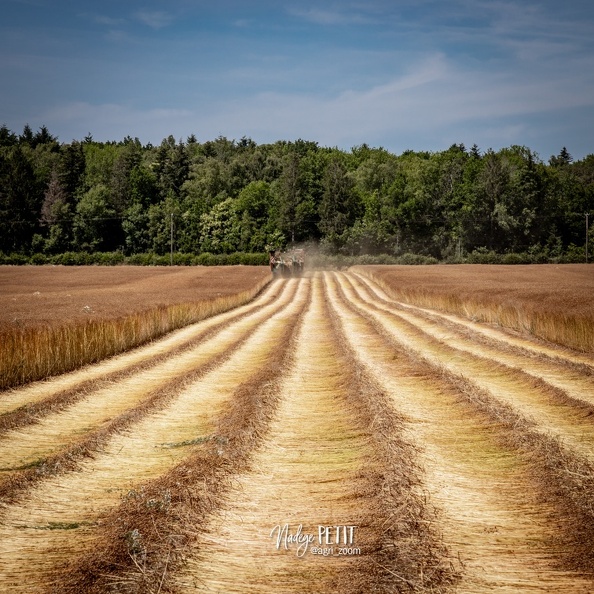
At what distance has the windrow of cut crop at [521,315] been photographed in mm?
15843

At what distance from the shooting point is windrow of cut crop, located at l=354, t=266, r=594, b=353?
52.0 feet

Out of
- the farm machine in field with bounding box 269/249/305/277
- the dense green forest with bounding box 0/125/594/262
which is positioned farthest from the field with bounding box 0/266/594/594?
the dense green forest with bounding box 0/125/594/262

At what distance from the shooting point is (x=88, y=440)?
755cm

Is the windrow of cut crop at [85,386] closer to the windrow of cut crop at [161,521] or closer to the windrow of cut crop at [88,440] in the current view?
the windrow of cut crop at [88,440]

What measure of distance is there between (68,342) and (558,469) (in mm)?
11769

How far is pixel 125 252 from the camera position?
367 ft

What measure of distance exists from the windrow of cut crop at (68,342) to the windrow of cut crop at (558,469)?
30.6 feet

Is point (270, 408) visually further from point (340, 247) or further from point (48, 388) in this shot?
point (340, 247)

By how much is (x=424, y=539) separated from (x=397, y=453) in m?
2.27

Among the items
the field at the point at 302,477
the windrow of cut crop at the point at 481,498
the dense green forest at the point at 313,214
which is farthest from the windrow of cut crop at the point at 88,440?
the dense green forest at the point at 313,214

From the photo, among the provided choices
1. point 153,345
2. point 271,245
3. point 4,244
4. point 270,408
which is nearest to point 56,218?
point 4,244

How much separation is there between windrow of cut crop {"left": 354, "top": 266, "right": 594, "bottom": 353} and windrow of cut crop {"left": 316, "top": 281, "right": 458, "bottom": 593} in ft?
32.1

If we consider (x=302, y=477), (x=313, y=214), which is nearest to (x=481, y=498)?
(x=302, y=477)

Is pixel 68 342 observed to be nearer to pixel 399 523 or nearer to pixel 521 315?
pixel 399 523
